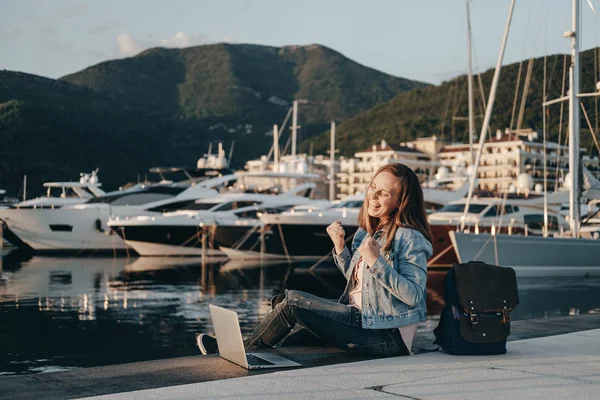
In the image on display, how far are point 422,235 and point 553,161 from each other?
9596 cm

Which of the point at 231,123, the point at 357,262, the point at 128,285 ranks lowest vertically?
the point at 128,285

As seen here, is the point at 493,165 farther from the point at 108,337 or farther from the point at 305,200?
the point at 108,337

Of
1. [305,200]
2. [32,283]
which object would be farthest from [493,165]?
[32,283]

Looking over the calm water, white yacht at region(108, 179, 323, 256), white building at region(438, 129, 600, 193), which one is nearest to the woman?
the calm water

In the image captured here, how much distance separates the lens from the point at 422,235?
5.52 metres

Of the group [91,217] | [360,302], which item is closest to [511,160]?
[91,217]

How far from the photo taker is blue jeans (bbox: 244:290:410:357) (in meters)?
5.60

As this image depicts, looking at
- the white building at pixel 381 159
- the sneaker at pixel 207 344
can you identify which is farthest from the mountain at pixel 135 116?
the sneaker at pixel 207 344

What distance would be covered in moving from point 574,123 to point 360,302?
19.1 m

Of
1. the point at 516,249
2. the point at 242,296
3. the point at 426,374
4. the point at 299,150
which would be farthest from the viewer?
the point at 299,150

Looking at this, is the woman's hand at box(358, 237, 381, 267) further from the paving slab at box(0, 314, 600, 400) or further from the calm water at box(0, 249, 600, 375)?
the calm water at box(0, 249, 600, 375)

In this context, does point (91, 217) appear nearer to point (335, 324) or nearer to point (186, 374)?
point (335, 324)

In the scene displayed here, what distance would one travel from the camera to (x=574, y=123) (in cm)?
2344

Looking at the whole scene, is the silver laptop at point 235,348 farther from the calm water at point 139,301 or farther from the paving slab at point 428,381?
the calm water at point 139,301
